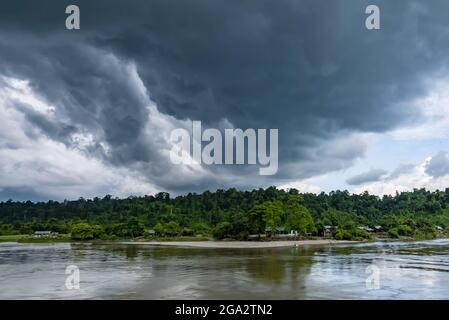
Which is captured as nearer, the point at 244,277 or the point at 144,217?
the point at 244,277

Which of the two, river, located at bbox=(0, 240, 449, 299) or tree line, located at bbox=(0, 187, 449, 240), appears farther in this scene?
tree line, located at bbox=(0, 187, 449, 240)

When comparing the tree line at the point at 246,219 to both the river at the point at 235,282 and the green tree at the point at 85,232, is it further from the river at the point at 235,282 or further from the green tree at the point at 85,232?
the river at the point at 235,282

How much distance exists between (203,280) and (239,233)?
258 ft

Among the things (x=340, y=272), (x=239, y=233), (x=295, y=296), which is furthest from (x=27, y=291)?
(x=239, y=233)

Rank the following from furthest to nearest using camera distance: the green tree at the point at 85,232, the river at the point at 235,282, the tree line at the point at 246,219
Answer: the green tree at the point at 85,232, the tree line at the point at 246,219, the river at the point at 235,282

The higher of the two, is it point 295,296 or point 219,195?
point 219,195

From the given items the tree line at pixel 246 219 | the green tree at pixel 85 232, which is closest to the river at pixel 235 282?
the tree line at pixel 246 219

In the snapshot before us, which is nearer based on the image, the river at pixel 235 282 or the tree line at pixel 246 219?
the river at pixel 235 282

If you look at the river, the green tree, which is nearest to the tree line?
the green tree

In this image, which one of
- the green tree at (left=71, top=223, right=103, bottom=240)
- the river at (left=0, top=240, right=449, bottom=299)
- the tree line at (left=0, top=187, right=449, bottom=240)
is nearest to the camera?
the river at (left=0, top=240, right=449, bottom=299)

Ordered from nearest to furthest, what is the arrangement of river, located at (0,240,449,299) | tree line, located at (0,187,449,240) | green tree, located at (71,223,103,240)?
river, located at (0,240,449,299)
tree line, located at (0,187,449,240)
green tree, located at (71,223,103,240)

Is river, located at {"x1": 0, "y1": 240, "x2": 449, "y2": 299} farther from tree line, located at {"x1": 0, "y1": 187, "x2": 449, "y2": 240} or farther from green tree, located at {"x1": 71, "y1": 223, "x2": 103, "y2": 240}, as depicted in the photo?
green tree, located at {"x1": 71, "y1": 223, "x2": 103, "y2": 240}

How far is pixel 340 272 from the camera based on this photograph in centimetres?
3703
